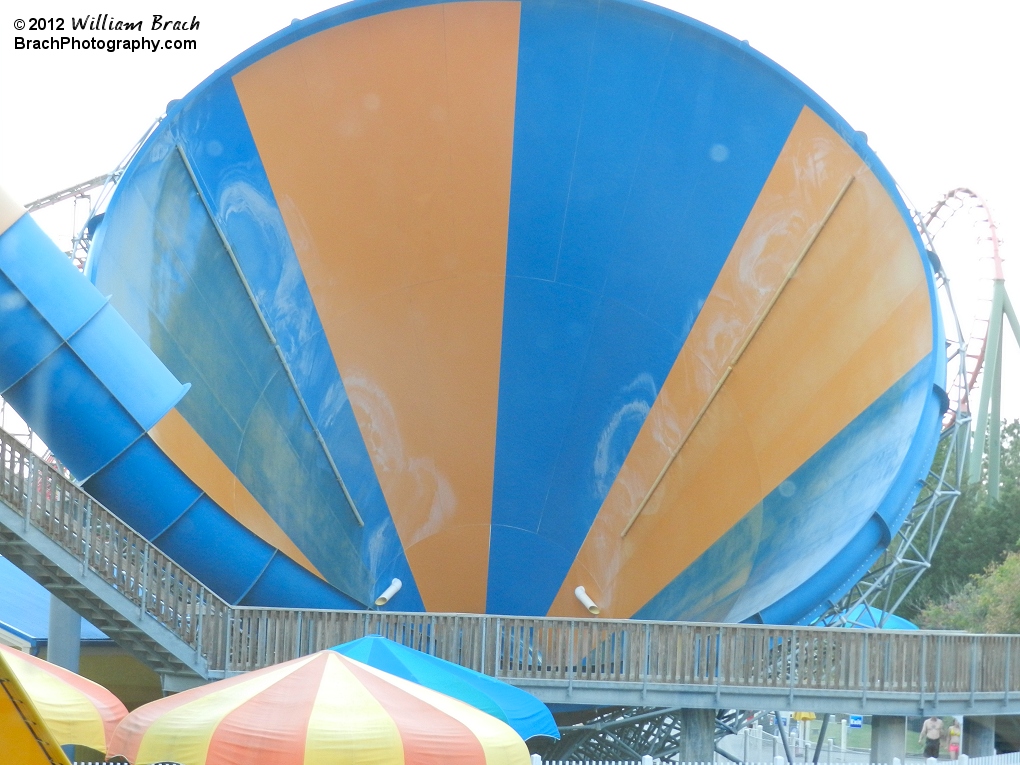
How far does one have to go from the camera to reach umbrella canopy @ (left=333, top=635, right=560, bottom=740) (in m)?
9.38

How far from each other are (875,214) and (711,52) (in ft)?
9.35

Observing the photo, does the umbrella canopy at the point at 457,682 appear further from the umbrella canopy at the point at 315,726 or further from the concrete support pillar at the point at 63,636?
the concrete support pillar at the point at 63,636

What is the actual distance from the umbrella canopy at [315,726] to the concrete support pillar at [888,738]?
794cm

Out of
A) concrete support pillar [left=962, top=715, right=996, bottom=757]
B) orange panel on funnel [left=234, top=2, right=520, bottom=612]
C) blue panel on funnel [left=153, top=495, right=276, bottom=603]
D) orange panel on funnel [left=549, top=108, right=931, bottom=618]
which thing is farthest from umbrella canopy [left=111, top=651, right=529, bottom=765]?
concrete support pillar [left=962, top=715, right=996, bottom=757]

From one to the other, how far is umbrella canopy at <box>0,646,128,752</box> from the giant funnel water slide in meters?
4.14

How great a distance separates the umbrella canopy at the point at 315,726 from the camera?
6664mm

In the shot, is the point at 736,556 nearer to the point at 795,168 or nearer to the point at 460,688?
the point at 795,168

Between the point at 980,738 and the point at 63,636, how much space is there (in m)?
11.4

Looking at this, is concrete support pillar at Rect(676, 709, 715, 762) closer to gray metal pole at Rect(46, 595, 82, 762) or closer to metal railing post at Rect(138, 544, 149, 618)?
metal railing post at Rect(138, 544, 149, 618)

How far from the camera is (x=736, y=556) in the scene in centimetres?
1518

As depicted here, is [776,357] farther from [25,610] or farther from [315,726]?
[25,610]

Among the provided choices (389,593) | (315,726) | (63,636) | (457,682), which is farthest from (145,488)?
(315,726)

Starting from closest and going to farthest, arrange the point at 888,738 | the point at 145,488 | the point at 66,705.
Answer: the point at 66,705, the point at 145,488, the point at 888,738

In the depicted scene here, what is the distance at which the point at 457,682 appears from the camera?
31.6 feet
